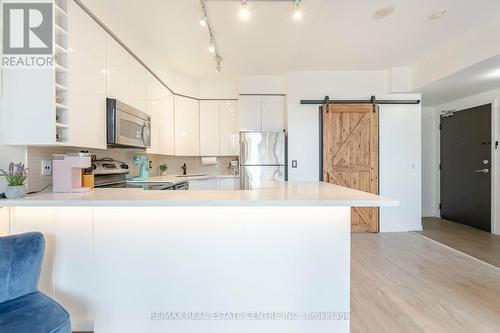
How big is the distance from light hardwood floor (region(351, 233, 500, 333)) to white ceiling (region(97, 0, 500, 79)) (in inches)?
103

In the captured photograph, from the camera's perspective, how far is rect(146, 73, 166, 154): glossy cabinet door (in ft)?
10.4

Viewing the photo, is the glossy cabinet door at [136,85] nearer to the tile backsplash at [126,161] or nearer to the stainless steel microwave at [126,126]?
the stainless steel microwave at [126,126]

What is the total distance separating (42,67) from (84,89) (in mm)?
293

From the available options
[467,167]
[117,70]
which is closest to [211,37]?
[117,70]

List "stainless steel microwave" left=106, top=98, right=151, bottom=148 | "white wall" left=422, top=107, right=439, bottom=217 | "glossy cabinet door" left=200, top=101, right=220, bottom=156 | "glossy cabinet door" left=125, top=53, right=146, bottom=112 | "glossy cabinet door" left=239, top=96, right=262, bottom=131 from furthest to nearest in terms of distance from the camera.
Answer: "white wall" left=422, top=107, right=439, bottom=217 < "glossy cabinet door" left=200, top=101, right=220, bottom=156 < "glossy cabinet door" left=239, top=96, right=262, bottom=131 < "glossy cabinet door" left=125, top=53, right=146, bottom=112 < "stainless steel microwave" left=106, top=98, right=151, bottom=148

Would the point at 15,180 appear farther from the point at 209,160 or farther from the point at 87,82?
the point at 209,160

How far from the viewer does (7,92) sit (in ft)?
5.51

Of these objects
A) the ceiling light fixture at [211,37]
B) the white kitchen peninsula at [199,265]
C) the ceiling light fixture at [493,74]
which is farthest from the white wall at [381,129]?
the white kitchen peninsula at [199,265]

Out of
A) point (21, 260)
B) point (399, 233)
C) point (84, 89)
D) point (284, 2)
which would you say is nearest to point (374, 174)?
point (399, 233)

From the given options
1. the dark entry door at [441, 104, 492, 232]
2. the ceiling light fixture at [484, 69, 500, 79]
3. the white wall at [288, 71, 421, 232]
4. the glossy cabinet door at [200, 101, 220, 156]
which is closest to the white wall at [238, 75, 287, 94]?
the white wall at [288, 71, 421, 232]

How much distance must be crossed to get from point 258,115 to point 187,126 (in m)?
1.22

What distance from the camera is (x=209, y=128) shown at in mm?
4578

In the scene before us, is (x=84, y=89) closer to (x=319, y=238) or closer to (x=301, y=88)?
(x=319, y=238)

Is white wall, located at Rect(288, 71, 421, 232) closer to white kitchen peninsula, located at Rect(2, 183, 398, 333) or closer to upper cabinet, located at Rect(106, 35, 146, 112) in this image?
upper cabinet, located at Rect(106, 35, 146, 112)
